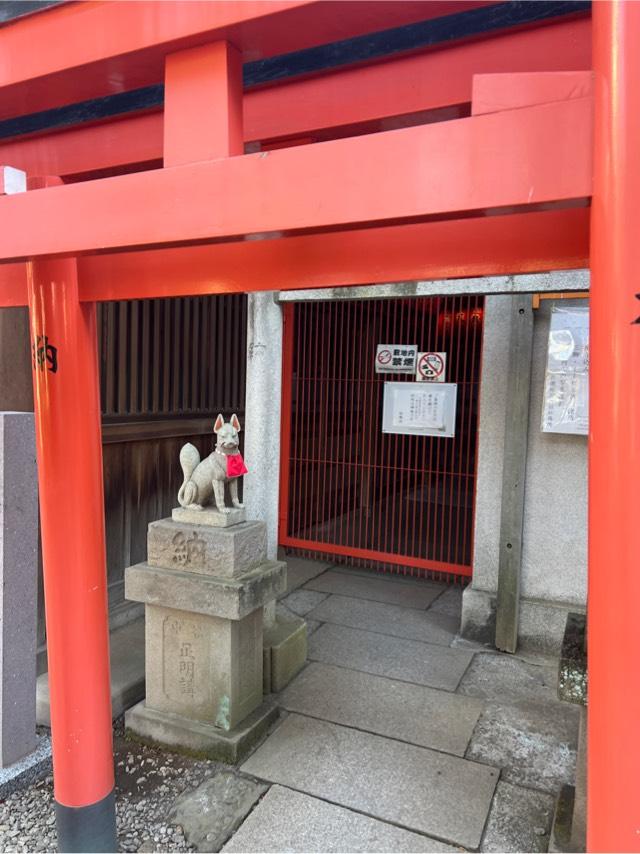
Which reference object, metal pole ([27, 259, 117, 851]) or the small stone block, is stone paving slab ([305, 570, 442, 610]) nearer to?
the small stone block

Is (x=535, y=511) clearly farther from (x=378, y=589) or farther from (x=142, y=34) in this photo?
(x=142, y=34)

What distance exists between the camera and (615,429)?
3.29ft

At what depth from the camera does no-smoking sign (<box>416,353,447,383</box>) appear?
227 inches

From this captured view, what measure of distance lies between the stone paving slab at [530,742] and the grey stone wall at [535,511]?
2.79 ft

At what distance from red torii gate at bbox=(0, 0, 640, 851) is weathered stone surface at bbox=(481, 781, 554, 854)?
169 cm

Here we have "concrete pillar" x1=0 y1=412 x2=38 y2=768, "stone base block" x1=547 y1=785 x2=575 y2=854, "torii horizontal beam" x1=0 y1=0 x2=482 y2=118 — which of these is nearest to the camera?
"torii horizontal beam" x1=0 y1=0 x2=482 y2=118

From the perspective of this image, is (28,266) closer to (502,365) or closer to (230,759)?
(230,759)

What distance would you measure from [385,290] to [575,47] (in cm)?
350

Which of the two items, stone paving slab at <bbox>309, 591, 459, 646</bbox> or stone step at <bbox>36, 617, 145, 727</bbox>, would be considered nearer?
stone step at <bbox>36, 617, 145, 727</bbox>

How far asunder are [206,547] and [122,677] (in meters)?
1.34

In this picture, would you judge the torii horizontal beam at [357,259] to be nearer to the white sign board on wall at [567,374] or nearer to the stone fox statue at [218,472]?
the stone fox statue at [218,472]

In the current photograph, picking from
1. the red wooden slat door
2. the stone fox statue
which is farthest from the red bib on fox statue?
the red wooden slat door

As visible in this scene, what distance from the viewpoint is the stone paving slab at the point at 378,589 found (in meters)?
5.59

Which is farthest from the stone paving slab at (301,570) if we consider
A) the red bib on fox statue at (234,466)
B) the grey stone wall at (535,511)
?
the red bib on fox statue at (234,466)
